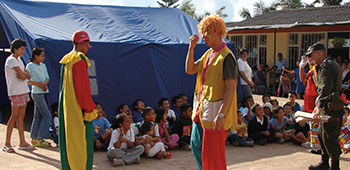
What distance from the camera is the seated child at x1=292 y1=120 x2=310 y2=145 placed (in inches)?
294

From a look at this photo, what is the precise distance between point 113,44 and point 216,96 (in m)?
4.74

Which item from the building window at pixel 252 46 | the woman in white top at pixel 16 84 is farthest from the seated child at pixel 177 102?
the building window at pixel 252 46

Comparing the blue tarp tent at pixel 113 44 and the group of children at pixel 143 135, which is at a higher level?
the blue tarp tent at pixel 113 44

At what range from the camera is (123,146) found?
20.2ft

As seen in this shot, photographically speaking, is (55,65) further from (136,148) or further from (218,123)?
(218,123)

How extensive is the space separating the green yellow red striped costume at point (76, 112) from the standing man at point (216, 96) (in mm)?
1246

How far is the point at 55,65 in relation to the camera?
7.62 metres

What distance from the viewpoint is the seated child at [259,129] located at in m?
7.48

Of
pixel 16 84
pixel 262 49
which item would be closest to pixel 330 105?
pixel 16 84

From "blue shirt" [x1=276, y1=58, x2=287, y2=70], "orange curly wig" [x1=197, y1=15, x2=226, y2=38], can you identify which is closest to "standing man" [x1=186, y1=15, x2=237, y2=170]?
"orange curly wig" [x1=197, y1=15, x2=226, y2=38]

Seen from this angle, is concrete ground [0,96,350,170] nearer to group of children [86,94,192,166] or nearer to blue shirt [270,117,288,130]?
group of children [86,94,192,166]

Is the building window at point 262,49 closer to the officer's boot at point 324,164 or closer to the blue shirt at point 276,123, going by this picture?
the blue shirt at point 276,123

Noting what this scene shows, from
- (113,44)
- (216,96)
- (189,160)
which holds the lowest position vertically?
(189,160)

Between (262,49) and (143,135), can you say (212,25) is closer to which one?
(143,135)
